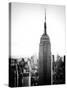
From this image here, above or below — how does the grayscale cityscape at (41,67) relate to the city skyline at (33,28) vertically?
below

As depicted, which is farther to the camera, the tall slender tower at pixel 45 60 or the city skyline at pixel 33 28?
the tall slender tower at pixel 45 60

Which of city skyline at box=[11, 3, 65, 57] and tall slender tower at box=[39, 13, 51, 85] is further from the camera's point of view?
tall slender tower at box=[39, 13, 51, 85]

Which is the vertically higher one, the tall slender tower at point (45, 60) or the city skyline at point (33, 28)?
the city skyline at point (33, 28)

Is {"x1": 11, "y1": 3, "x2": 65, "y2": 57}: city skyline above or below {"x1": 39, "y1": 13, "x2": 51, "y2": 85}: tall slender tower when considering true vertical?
above

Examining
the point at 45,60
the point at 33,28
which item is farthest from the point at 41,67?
the point at 33,28

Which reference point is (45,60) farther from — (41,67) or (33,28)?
(33,28)
